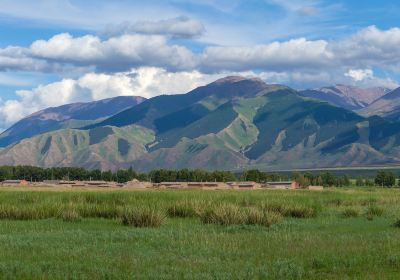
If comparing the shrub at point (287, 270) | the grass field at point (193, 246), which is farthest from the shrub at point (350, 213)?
the shrub at point (287, 270)

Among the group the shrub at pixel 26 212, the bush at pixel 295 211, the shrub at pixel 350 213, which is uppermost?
the shrub at pixel 26 212

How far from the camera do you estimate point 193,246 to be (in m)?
25.2

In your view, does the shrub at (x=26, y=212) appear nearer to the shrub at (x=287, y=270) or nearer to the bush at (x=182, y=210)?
the bush at (x=182, y=210)

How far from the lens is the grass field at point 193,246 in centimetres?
1966

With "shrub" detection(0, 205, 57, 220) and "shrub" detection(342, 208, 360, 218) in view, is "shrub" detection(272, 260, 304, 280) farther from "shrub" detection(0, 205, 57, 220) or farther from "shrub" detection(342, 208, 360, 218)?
"shrub" detection(342, 208, 360, 218)

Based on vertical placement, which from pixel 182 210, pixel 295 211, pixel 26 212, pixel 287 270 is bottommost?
pixel 295 211

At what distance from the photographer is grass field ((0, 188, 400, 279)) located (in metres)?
19.7

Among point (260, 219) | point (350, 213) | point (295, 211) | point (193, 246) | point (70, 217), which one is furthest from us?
point (350, 213)

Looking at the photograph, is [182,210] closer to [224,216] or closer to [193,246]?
[224,216]

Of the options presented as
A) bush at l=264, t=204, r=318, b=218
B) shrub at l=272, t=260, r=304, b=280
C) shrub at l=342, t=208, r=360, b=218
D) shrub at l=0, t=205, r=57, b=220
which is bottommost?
shrub at l=342, t=208, r=360, b=218

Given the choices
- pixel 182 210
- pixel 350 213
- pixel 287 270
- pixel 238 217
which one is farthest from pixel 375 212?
pixel 287 270

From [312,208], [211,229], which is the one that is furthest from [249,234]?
[312,208]

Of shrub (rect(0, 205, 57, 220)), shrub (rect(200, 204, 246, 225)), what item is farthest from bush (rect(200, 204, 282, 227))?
shrub (rect(0, 205, 57, 220))

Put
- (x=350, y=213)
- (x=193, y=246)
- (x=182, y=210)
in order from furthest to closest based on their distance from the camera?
(x=350, y=213), (x=182, y=210), (x=193, y=246)
